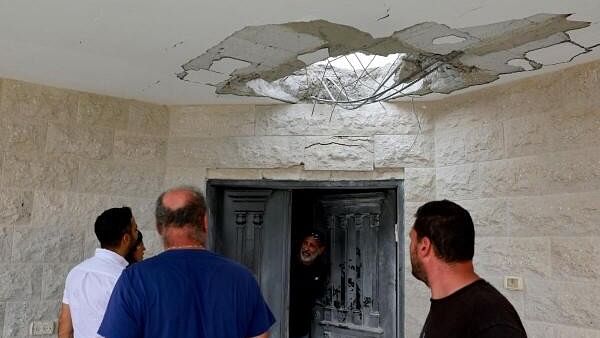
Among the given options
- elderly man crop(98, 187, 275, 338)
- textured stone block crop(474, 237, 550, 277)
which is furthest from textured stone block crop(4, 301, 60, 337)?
textured stone block crop(474, 237, 550, 277)

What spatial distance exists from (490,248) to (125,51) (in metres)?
1.95

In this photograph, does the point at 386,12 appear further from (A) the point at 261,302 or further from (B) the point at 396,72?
(A) the point at 261,302

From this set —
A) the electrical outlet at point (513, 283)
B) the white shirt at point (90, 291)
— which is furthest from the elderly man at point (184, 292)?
the electrical outlet at point (513, 283)

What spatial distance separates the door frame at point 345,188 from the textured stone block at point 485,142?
1.37ft

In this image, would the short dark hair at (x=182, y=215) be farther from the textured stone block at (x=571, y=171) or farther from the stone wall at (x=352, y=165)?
the textured stone block at (x=571, y=171)

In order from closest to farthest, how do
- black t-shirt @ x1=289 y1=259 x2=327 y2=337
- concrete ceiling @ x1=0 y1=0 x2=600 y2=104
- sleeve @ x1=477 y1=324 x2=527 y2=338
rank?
sleeve @ x1=477 y1=324 x2=527 y2=338 < concrete ceiling @ x1=0 y1=0 x2=600 y2=104 < black t-shirt @ x1=289 y1=259 x2=327 y2=337

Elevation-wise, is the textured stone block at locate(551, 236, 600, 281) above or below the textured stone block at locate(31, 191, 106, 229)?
below

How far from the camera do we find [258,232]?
3.27 m

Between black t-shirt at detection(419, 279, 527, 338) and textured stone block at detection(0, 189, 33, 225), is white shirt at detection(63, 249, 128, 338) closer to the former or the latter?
textured stone block at detection(0, 189, 33, 225)

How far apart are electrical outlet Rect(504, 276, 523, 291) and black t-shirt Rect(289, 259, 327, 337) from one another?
126 cm

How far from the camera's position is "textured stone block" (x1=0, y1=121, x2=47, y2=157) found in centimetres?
271

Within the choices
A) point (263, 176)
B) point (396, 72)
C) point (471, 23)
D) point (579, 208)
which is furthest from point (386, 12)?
point (263, 176)

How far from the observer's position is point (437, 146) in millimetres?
2887

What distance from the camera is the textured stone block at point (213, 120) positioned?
10.2ft
